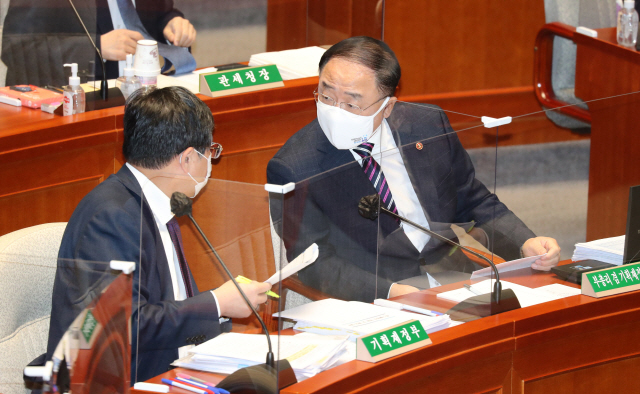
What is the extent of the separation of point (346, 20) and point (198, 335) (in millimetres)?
2398

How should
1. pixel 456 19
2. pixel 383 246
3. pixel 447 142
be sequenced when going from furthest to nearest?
pixel 456 19 → pixel 447 142 → pixel 383 246

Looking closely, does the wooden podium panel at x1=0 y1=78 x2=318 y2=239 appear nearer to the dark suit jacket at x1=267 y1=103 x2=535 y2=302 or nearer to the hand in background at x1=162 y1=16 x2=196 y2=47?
the hand in background at x1=162 y1=16 x2=196 y2=47

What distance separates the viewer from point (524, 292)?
2031mm

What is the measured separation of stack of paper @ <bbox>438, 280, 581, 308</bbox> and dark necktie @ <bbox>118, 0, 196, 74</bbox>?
1777 mm

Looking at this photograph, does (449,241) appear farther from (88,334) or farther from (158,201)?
(88,334)

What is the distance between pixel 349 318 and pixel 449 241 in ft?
1.11

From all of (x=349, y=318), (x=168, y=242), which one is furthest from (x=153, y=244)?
(x=349, y=318)

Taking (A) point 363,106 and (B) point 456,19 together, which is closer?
(A) point 363,106

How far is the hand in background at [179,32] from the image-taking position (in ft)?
11.2

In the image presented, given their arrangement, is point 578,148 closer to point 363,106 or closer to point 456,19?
point 363,106

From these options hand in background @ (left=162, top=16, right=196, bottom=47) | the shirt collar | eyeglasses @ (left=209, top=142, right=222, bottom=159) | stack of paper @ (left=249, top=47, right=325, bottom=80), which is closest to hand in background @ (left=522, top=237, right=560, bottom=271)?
eyeglasses @ (left=209, top=142, right=222, bottom=159)

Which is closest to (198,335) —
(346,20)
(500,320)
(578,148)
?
(500,320)

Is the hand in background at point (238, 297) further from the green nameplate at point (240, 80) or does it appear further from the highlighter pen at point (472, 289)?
the green nameplate at point (240, 80)

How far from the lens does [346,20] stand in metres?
3.74
